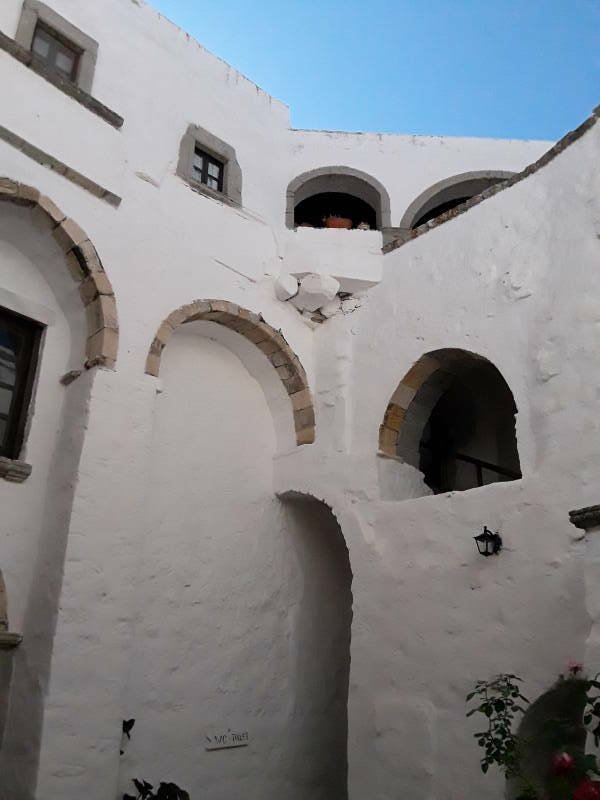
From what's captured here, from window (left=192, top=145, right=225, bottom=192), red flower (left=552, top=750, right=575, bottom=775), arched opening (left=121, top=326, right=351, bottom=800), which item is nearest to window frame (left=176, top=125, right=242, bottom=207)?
window (left=192, top=145, right=225, bottom=192)

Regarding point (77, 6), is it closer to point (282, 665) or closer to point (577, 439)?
point (577, 439)

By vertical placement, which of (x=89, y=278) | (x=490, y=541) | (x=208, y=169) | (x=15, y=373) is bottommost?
(x=490, y=541)

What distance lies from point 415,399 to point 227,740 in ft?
9.63

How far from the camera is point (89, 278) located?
475 cm

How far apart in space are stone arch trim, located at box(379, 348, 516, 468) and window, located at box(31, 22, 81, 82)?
3.62 meters

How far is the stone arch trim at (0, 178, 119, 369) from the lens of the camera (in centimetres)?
462

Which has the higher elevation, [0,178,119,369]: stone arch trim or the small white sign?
[0,178,119,369]: stone arch trim

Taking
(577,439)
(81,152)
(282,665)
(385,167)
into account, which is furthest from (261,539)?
(385,167)

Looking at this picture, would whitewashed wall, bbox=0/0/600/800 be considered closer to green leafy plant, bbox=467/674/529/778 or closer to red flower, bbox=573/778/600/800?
green leafy plant, bbox=467/674/529/778

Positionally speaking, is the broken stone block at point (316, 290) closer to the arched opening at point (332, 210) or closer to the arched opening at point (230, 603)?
the arched opening at point (230, 603)

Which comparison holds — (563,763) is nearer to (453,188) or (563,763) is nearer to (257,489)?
(257,489)

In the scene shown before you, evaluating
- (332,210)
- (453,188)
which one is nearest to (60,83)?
(332,210)

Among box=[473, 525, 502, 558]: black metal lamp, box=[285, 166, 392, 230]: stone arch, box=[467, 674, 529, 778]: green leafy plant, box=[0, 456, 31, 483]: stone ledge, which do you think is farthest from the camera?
box=[285, 166, 392, 230]: stone arch

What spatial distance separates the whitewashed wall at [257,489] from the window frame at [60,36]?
0.10 meters
